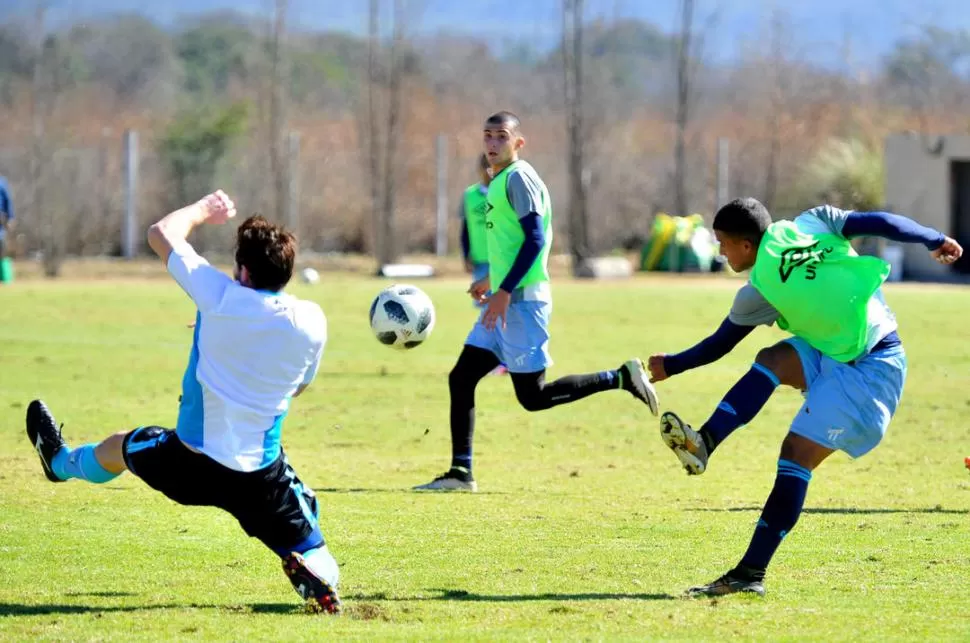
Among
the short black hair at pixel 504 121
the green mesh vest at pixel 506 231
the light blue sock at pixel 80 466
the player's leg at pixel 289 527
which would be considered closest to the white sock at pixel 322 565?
the player's leg at pixel 289 527

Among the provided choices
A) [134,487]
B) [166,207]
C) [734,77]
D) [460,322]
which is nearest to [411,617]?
[134,487]

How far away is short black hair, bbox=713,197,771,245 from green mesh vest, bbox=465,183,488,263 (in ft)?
29.0

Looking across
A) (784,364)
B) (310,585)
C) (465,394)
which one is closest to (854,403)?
(784,364)

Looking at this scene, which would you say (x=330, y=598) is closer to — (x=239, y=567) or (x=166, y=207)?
(x=239, y=567)

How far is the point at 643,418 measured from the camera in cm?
1311

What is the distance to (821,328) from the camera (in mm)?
6457

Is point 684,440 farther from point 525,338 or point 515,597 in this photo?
point 525,338

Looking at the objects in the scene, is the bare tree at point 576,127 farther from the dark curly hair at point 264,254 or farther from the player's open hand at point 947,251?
the dark curly hair at point 264,254

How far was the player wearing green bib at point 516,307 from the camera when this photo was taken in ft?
29.5

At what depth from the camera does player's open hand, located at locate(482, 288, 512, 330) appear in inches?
352

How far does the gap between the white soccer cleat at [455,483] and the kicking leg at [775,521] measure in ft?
10.0

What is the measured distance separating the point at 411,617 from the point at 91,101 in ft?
179

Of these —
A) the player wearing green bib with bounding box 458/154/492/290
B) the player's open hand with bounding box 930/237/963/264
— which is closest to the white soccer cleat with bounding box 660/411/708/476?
the player's open hand with bounding box 930/237/963/264

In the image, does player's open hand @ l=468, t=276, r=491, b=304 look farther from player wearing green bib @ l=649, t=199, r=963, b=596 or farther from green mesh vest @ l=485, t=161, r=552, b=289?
player wearing green bib @ l=649, t=199, r=963, b=596
